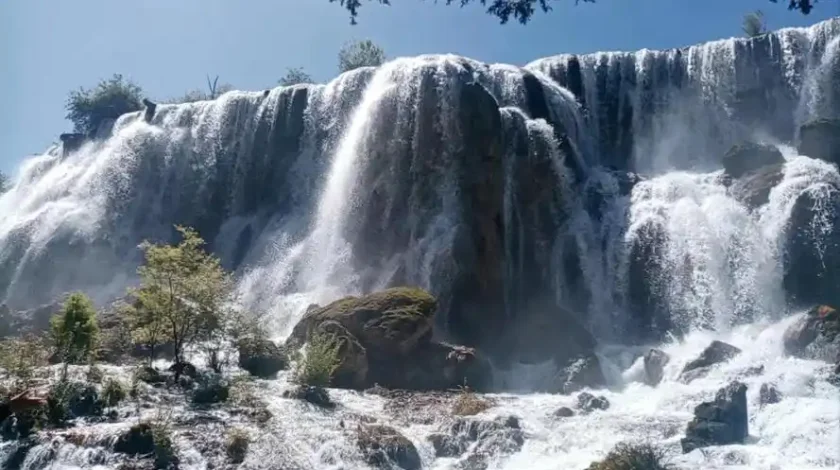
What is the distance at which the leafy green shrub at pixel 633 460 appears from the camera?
12.9 m

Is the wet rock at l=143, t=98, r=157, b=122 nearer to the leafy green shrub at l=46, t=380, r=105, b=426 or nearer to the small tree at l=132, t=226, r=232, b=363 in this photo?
the small tree at l=132, t=226, r=232, b=363

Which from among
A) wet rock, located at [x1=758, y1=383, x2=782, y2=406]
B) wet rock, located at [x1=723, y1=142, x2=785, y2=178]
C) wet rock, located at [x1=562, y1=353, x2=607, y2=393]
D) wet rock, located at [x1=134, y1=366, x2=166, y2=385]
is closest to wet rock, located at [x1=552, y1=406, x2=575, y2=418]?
wet rock, located at [x1=562, y1=353, x2=607, y2=393]

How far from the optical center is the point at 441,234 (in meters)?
29.5

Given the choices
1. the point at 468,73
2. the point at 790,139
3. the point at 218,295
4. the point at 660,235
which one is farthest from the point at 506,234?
the point at 790,139

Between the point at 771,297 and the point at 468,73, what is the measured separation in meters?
14.4

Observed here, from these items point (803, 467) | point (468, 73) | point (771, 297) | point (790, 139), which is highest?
point (468, 73)

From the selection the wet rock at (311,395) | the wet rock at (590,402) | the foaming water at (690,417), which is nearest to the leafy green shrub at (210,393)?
A: the wet rock at (311,395)

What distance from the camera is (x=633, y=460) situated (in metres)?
13.0

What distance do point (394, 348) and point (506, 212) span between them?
9.04 meters

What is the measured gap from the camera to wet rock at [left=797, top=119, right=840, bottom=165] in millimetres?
29984

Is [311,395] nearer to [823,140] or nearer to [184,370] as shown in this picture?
[184,370]

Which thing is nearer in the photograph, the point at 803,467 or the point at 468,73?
the point at 803,467

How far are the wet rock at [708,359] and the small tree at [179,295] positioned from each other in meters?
12.0

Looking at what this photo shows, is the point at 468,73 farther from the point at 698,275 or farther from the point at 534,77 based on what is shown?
the point at 698,275
